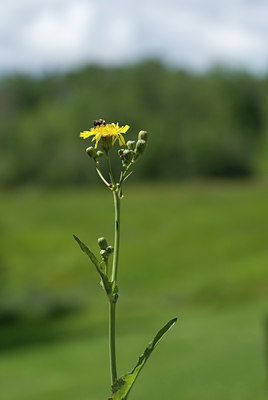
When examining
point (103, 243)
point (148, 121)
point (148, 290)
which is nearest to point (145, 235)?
point (148, 290)

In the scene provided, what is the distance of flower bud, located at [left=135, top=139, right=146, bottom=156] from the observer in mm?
1259

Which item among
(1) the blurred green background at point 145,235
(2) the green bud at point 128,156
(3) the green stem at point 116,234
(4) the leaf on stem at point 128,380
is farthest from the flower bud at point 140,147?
(1) the blurred green background at point 145,235

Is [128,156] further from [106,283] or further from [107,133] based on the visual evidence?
[106,283]

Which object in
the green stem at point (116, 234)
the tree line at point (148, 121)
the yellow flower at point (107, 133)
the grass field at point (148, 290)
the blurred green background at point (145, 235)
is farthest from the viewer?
the tree line at point (148, 121)

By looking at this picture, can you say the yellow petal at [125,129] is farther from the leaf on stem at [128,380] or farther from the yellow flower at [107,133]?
the leaf on stem at [128,380]

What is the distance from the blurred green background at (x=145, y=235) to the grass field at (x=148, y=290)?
0.08 m

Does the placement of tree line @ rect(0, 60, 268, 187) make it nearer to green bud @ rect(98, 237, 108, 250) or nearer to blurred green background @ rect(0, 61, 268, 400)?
blurred green background @ rect(0, 61, 268, 400)

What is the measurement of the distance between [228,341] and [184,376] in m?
4.11

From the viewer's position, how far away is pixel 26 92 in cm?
7794

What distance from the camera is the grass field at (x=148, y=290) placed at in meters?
15.4

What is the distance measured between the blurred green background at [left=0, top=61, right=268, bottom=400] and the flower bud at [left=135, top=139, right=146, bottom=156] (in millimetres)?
12182

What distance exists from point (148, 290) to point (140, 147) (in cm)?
3006

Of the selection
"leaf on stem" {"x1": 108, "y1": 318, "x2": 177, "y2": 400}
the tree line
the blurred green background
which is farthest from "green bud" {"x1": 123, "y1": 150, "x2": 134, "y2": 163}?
the tree line

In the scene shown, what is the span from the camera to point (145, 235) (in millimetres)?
40375
